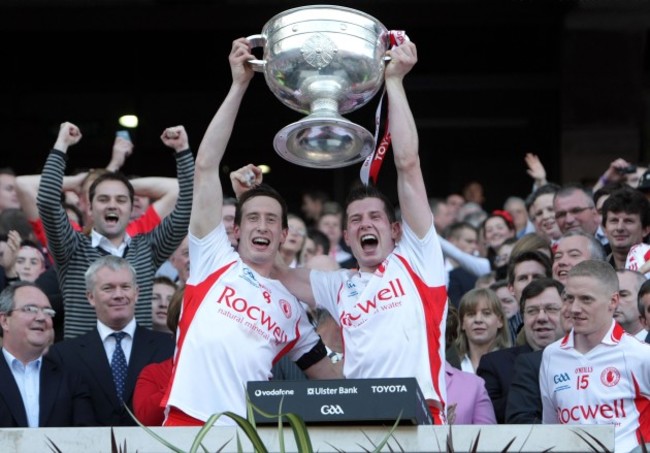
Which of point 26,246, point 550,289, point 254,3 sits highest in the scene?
point 254,3

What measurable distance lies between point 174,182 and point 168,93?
7.13 m

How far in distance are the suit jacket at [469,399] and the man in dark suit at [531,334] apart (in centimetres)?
39

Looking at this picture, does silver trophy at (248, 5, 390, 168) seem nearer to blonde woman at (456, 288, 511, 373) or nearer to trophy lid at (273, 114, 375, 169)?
trophy lid at (273, 114, 375, 169)

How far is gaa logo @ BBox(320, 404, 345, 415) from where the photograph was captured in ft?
16.8

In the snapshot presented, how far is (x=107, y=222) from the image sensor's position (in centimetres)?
873

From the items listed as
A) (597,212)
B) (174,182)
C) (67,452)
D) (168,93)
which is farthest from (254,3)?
(67,452)

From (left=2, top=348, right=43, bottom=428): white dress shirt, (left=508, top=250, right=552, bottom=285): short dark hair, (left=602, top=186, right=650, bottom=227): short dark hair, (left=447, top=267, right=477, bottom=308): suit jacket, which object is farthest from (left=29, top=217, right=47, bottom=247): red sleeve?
(left=602, top=186, right=650, bottom=227): short dark hair

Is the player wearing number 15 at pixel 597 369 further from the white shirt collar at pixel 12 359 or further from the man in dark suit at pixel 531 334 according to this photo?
the white shirt collar at pixel 12 359

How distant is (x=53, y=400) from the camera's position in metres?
7.41

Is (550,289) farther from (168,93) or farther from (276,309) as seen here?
(168,93)

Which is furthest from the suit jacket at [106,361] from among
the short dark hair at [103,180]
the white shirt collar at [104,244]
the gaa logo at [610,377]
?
the gaa logo at [610,377]

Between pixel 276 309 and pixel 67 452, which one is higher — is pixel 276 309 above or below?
above

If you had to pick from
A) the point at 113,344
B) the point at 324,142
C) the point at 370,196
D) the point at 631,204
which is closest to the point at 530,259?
the point at 631,204

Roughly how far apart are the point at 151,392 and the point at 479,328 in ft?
7.24
